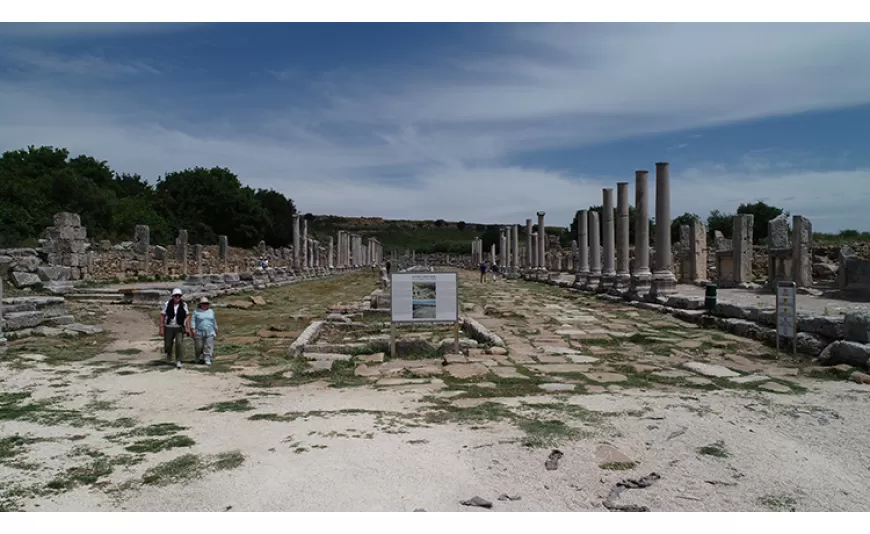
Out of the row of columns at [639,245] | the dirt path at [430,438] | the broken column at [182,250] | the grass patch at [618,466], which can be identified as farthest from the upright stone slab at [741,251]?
the broken column at [182,250]

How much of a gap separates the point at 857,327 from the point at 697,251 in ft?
69.8

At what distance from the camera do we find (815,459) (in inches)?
186

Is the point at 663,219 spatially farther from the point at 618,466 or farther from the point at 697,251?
the point at 618,466

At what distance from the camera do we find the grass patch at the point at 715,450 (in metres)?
4.84

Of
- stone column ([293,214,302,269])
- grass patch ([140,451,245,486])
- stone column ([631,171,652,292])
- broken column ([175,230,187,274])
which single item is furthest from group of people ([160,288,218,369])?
stone column ([293,214,302,269])

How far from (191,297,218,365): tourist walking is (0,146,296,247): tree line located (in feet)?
78.2

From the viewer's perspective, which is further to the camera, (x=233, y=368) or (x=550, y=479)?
(x=233, y=368)

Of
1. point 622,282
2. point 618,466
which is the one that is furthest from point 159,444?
point 622,282

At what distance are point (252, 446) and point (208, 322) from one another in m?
4.70

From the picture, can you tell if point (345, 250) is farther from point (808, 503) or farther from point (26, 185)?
point (808, 503)

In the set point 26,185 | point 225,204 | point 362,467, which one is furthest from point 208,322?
point 225,204

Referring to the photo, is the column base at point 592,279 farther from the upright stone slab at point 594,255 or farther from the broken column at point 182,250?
the broken column at point 182,250

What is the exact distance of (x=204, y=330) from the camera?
937cm

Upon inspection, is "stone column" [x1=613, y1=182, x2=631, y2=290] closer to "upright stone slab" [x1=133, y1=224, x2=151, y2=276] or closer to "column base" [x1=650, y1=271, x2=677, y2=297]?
"column base" [x1=650, y1=271, x2=677, y2=297]
